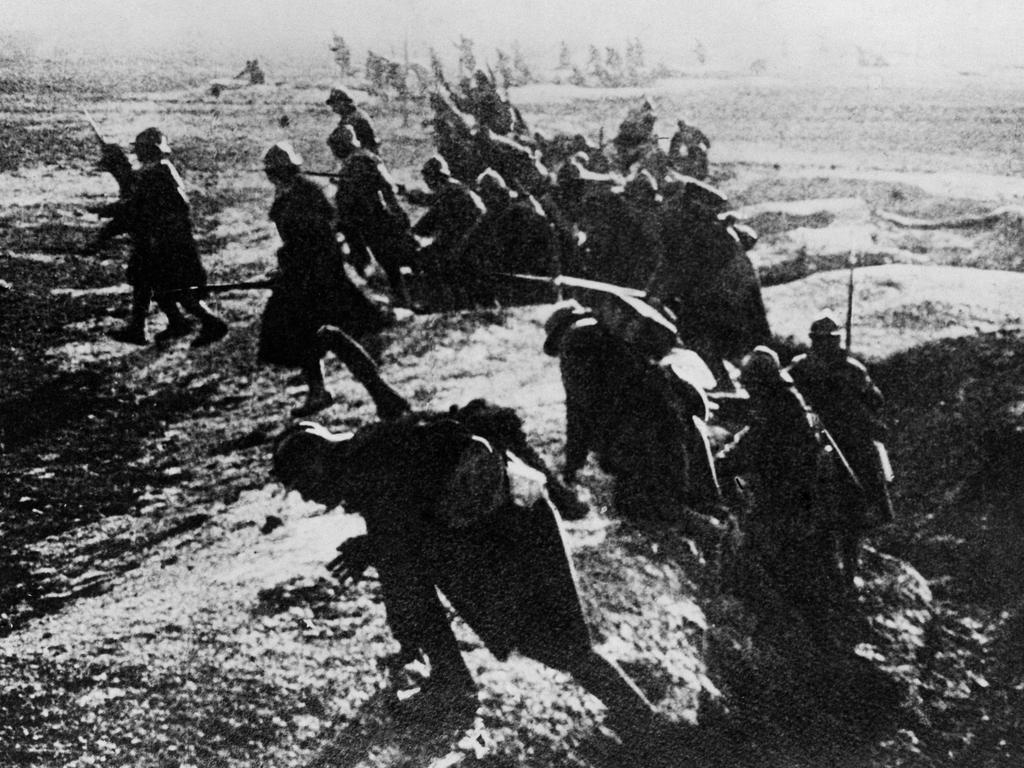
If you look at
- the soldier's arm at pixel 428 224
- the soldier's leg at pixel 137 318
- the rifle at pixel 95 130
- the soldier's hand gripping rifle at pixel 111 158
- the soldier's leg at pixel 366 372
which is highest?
the rifle at pixel 95 130

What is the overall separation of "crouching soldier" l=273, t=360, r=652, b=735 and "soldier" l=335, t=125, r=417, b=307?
117 inches

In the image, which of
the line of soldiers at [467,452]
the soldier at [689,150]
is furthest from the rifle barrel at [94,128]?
the soldier at [689,150]

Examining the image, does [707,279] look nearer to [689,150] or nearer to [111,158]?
[689,150]

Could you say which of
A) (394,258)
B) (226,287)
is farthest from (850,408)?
(394,258)

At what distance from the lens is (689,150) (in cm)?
709

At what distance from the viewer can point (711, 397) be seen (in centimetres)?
430

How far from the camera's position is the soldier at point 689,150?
7.07 metres

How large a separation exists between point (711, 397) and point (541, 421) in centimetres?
104

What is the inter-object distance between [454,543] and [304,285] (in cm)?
212

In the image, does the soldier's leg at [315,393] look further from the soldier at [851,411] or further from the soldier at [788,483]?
the soldier at [851,411]

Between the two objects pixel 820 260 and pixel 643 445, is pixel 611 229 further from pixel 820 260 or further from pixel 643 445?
pixel 643 445

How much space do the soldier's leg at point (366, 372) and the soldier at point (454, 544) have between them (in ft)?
3.18

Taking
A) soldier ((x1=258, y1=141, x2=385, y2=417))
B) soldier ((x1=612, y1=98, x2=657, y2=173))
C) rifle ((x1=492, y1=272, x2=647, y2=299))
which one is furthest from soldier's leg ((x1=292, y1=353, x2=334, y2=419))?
soldier ((x1=612, y1=98, x2=657, y2=173))

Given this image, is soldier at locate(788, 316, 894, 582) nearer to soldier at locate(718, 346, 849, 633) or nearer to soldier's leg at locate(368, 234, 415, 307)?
soldier at locate(718, 346, 849, 633)
